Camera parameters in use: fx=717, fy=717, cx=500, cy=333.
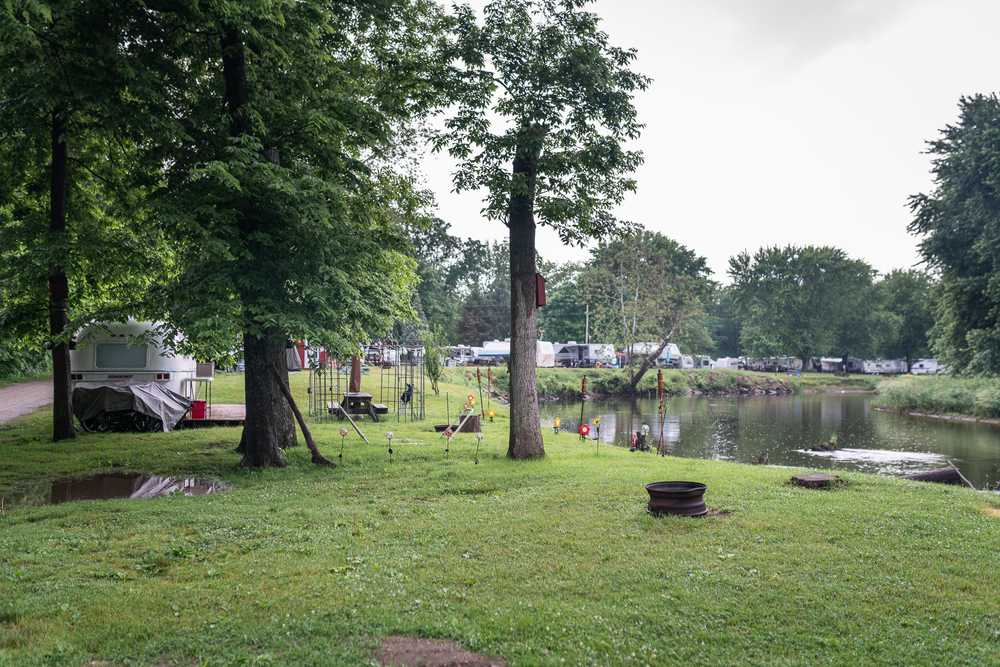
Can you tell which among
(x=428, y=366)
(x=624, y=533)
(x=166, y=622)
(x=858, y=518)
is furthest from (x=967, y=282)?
(x=166, y=622)

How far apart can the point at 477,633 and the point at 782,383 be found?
62055 mm

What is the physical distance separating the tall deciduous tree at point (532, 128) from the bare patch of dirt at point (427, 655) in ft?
29.7

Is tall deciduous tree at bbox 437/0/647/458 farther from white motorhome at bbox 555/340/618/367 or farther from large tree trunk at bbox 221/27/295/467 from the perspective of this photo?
white motorhome at bbox 555/340/618/367

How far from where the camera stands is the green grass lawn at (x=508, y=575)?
518 cm

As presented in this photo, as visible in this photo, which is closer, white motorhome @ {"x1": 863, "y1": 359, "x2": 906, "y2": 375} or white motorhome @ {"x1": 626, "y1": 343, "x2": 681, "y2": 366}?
white motorhome @ {"x1": 626, "y1": 343, "x2": 681, "y2": 366}

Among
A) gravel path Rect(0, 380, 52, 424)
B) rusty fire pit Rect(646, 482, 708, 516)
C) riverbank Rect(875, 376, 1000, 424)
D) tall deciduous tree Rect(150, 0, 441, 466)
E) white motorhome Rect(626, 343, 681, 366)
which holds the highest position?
tall deciduous tree Rect(150, 0, 441, 466)

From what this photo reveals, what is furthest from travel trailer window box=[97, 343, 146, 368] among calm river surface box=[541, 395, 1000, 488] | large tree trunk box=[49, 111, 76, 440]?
calm river surface box=[541, 395, 1000, 488]

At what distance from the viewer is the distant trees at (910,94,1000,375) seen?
31141mm

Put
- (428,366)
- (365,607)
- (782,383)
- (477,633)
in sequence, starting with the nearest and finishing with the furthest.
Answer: (477,633) < (365,607) < (428,366) < (782,383)

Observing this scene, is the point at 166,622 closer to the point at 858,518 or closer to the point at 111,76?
the point at 858,518

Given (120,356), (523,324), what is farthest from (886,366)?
(120,356)

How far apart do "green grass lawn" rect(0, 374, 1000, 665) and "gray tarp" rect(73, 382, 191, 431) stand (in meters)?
5.52

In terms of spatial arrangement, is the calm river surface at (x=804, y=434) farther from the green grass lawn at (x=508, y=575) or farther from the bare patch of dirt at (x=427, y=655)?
the bare patch of dirt at (x=427, y=655)

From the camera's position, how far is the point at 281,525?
8742 millimetres
